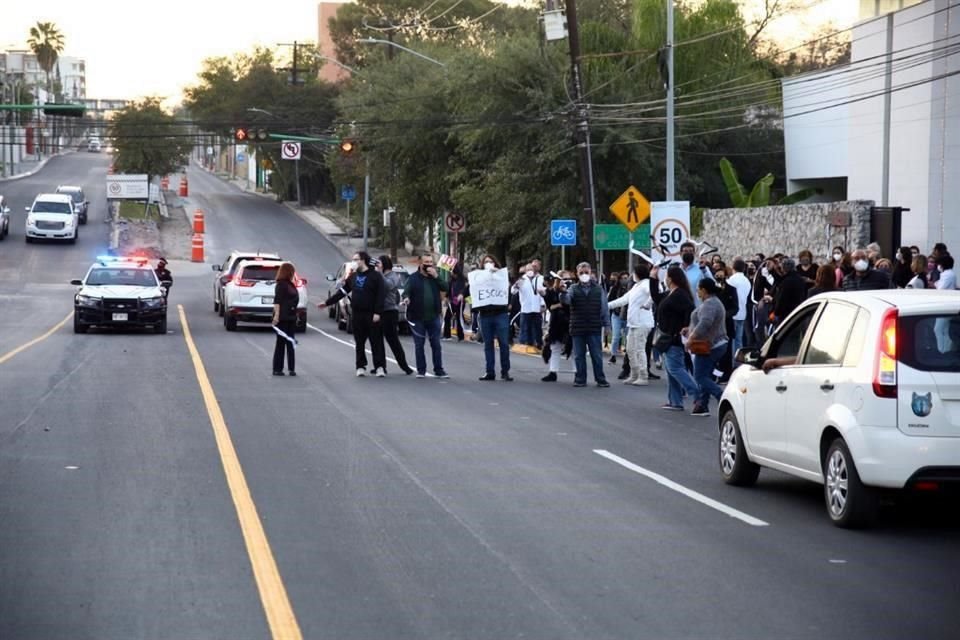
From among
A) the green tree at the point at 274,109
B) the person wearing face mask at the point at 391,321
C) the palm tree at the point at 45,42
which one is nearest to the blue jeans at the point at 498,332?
the person wearing face mask at the point at 391,321

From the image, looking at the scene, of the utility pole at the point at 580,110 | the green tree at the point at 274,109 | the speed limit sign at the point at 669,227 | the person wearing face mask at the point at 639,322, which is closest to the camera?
the person wearing face mask at the point at 639,322

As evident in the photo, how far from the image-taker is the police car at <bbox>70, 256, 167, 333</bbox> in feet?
104

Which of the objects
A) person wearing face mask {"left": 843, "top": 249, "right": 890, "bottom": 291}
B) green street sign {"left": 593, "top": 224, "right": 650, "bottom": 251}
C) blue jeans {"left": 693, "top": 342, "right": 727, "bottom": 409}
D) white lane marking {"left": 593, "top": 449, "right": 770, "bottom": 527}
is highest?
green street sign {"left": 593, "top": 224, "right": 650, "bottom": 251}

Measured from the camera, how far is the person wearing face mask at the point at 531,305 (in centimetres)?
2944

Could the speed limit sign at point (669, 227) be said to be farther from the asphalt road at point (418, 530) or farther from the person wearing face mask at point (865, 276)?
the asphalt road at point (418, 530)

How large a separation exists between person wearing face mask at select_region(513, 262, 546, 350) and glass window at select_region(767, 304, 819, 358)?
1732 cm

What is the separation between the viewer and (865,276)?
19.6 metres

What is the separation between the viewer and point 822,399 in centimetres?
1017

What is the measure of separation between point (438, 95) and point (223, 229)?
35513 mm

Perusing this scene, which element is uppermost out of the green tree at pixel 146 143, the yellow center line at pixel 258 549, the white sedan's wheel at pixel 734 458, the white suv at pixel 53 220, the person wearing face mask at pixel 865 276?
the green tree at pixel 146 143

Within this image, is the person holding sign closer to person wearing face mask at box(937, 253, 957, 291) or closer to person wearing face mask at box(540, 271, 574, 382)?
person wearing face mask at box(540, 271, 574, 382)

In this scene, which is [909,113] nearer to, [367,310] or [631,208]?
[631,208]

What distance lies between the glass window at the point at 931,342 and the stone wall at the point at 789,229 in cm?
2272

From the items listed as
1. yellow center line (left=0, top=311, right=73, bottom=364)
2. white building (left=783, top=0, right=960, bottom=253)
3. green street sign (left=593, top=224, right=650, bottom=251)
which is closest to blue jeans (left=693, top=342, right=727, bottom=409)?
yellow center line (left=0, top=311, right=73, bottom=364)
